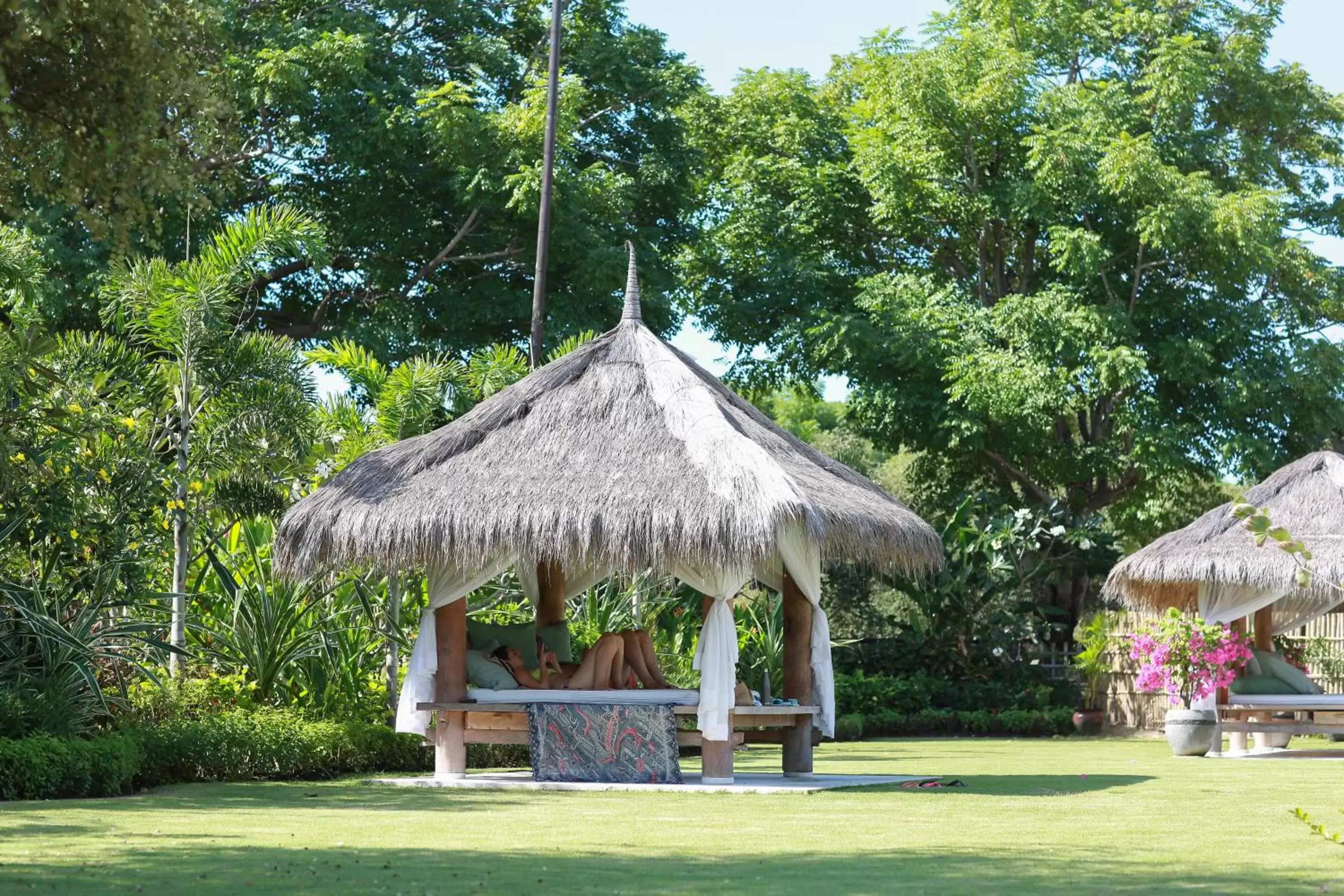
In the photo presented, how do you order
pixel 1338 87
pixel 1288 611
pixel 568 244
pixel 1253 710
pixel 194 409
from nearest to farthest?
pixel 194 409 → pixel 1253 710 → pixel 1288 611 → pixel 568 244 → pixel 1338 87

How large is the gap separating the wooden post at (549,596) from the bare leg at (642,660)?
1809 millimetres

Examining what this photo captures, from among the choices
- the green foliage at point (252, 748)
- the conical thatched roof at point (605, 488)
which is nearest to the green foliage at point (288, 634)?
the green foliage at point (252, 748)

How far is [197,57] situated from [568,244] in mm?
13812

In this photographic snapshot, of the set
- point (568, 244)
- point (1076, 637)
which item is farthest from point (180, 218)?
→ point (1076, 637)

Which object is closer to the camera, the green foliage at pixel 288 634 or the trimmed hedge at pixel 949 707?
the green foliage at pixel 288 634

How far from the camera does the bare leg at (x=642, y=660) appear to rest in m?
12.4

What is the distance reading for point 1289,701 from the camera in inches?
685

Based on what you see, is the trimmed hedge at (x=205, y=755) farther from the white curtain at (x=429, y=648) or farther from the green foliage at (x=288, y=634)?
the white curtain at (x=429, y=648)

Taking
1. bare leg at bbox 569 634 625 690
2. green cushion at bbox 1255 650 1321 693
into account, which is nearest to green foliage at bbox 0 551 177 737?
bare leg at bbox 569 634 625 690

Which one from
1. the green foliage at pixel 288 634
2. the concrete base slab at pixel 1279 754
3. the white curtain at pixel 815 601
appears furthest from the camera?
the concrete base slab at pixel 1279 754

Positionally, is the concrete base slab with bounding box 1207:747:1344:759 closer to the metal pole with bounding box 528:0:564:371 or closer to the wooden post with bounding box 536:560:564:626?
the wooden post with bounding box 536:560:564:626

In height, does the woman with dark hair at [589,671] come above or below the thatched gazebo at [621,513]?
below

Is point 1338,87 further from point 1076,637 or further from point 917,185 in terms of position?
point 1076,637

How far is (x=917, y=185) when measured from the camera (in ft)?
78.0
